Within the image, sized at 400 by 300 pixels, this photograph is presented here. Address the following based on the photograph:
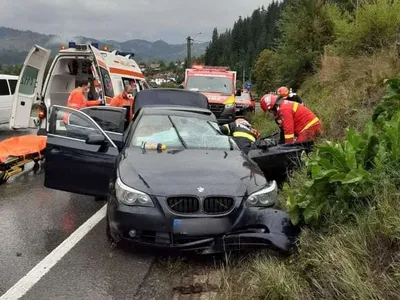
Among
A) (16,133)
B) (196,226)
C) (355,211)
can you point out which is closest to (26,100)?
(16,133)

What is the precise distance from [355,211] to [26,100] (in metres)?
11.3

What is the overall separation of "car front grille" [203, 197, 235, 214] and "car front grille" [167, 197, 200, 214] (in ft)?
0.28

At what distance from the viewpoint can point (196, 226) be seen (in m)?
4.48

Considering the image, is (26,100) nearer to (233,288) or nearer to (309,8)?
(233,288)

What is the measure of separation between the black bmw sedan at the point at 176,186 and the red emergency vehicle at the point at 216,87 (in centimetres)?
976

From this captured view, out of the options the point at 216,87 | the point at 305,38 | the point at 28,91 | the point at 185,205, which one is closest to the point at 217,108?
the point at 216,87

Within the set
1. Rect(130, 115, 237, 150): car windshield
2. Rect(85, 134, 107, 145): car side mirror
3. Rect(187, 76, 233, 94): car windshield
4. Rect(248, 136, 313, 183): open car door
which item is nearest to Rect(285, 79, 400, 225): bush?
Rect(130, 115, 237, 150): car windshield

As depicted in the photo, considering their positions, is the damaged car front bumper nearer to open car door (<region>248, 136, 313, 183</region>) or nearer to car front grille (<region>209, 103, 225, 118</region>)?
open car door (<region>248, 136, 313, 183</region>)

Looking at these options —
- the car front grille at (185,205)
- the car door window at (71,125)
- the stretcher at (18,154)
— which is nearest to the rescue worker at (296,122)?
the car door window at (71,125)

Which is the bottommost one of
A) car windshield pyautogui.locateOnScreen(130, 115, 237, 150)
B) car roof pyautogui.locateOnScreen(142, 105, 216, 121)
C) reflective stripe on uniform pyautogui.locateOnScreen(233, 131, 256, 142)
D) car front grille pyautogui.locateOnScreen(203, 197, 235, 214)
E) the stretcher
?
the stretcher

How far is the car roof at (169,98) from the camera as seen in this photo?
10570 millimetres

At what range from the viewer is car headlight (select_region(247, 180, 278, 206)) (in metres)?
4.75

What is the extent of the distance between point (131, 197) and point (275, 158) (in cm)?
282

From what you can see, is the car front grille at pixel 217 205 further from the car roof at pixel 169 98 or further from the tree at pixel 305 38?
the tree at pixel 305 38
